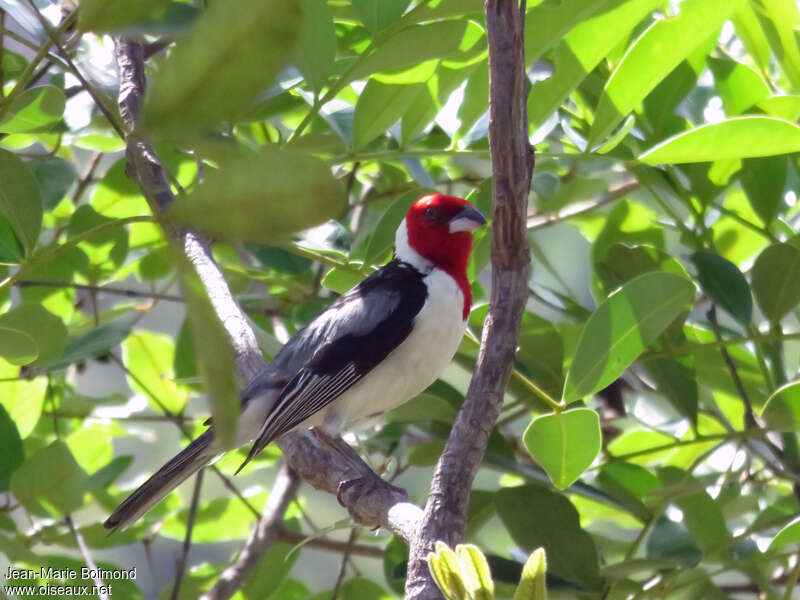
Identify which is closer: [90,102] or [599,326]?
[599,326]


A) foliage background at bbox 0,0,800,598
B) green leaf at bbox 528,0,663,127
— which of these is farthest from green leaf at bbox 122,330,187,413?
green leaf at bbox 528,0,663,127

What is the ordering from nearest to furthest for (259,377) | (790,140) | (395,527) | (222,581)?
1. (790,140)
2. (395,527)
3. (222,581)
4. (259,377)

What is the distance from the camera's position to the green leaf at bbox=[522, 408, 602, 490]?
5.85ft

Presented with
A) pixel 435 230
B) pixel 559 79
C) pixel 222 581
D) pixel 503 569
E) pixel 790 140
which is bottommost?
pixel 222 581

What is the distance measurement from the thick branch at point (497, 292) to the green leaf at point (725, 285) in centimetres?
70

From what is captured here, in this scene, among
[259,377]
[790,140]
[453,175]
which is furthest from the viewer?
[453,175]

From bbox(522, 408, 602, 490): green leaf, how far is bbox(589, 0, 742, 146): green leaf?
0.67 m

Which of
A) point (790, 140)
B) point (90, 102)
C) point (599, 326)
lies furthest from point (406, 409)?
point (90, 102)

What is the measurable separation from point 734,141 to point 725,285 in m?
0.54

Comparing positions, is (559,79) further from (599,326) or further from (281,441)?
(281,441)

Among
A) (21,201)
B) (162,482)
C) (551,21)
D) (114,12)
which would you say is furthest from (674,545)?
(114,12)

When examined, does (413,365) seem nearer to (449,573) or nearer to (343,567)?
(343,567)

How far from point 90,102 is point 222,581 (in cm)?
141

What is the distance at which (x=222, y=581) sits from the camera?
2.71 metres
